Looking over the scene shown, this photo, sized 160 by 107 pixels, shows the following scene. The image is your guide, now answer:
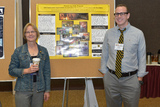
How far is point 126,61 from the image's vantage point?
2131mm

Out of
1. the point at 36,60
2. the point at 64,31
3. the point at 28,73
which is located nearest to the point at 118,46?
the point at 64,31

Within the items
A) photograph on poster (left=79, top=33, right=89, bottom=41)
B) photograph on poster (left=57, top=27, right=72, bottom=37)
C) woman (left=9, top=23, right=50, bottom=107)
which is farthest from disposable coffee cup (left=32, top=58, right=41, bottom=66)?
photograph on poster (left=79, top=33, right=89, bottom=41)

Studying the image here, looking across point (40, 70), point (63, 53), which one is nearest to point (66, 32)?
point (63, 53)

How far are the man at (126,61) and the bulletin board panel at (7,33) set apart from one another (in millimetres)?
1409

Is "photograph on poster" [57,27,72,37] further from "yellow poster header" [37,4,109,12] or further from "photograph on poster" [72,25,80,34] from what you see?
"yellow poster header" [37,4,109,12]

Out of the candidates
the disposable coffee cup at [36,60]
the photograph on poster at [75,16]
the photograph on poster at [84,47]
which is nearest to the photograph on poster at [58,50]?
the photograph on poster at [84,47]

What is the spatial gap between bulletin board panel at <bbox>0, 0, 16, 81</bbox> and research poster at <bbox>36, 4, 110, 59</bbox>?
36 centimetres

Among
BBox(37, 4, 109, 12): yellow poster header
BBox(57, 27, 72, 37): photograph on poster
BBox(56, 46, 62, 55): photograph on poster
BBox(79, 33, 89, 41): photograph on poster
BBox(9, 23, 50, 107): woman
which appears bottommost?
BBox(9, 23, 50, 107): woman

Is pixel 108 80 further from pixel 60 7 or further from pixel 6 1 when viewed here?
pixel 6 1

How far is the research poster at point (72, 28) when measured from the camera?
2.53 m

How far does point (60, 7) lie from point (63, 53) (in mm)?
681

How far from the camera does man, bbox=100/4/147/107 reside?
213 cm

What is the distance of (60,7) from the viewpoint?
254 cm

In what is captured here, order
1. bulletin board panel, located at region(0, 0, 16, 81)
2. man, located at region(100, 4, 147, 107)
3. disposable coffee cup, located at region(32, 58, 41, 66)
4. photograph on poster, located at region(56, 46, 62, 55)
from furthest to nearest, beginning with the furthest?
photograph on poster, located at region(56, 46, 62, 55), bulletin board panel, located at region(0, 0, 16, 81), man, located at region(100, 4, 147, 107), disposable coffee cup, located at region(32, 58, 41, 66)
